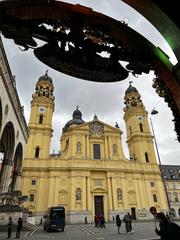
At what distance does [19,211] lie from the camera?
1833 centimetres

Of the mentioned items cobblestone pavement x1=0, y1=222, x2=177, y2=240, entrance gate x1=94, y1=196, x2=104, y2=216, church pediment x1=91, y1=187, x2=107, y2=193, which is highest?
church pediment x1=91, y1=187, x2=107, y2=193

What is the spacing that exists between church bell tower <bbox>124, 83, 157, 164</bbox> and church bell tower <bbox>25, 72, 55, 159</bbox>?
2003cm

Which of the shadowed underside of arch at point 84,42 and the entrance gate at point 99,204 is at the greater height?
the shadowed underside of arch at point 84,42

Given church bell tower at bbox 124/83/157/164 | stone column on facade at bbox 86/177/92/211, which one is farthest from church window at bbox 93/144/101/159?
church bell tower at bbox 124/83/157/164

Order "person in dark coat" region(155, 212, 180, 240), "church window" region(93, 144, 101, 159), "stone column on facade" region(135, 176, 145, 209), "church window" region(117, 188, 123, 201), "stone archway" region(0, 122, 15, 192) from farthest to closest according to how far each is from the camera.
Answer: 1. "church window" region(93, 144, 101, 159)
2. "stone column on facade" region(135, 176, 145, 209)
3. "church window" region(117, 188, 123, 201)
4. "stone archway" region(0, 122, 15, 192)
5. "person in dark coat" region(155, 212, 180, 240)

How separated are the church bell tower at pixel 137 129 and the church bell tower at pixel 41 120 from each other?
65.7 ft

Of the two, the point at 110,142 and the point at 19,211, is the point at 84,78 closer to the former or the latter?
the point at 19,211

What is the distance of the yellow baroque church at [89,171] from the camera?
A: 116 ft

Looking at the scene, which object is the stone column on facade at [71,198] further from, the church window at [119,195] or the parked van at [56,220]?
the parked van at [56,220]

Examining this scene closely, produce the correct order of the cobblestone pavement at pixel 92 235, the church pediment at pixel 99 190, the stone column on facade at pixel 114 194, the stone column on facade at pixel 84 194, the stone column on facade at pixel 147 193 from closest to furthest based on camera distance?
the cobblestone pavement at pixel 92 235, the stone column on facade at pixel 84 194, the stone column on facade at pixel 114 194, the church pediment at pixel 99 190, the stone column on facade at pixel 147 193

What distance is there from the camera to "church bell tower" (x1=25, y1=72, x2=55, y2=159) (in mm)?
39134

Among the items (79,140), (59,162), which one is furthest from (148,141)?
(59,162)

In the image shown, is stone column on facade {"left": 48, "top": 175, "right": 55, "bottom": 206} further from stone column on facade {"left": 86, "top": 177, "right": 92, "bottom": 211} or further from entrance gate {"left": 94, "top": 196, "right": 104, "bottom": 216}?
entrance gate {"left": 94, "top": 196, "right": 104, "bottom": 216}

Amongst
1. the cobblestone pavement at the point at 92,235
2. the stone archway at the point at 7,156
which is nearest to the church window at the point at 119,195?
the cobblestone pavement at the point at 92,235
